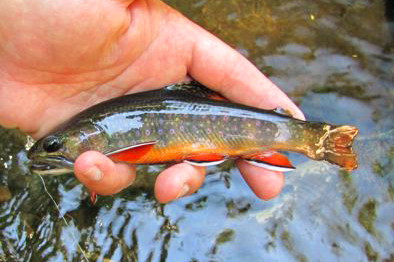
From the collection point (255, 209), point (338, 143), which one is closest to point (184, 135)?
point (338, 143)

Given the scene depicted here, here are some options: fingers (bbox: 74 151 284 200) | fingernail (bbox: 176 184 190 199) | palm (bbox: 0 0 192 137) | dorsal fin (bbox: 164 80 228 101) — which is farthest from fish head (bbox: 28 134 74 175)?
dorsal fin (bbox: 164 80 228 101)

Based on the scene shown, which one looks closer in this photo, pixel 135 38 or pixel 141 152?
pixel 141 152

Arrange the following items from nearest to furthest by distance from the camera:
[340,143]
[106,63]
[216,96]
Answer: [340,143]
[106,63]
[216,96]

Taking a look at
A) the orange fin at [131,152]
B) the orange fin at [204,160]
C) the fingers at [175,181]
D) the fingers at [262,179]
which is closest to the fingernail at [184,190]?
the fingers at [175,181]

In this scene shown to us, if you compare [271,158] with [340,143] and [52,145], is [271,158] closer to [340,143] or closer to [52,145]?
[340,143]

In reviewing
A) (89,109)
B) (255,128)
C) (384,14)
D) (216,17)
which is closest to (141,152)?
(89,109)

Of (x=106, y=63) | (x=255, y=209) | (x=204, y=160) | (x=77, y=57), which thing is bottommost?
(x=255, y=209)

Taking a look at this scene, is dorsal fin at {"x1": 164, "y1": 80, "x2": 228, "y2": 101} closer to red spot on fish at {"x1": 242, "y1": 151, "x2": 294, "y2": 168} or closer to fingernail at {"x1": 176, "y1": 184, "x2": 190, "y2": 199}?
red spot on fish at {"x1": 242, "y1": 151, "x2": 294, "y2": 168}

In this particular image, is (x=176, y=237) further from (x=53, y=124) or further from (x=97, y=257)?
(x=53, y=124)
